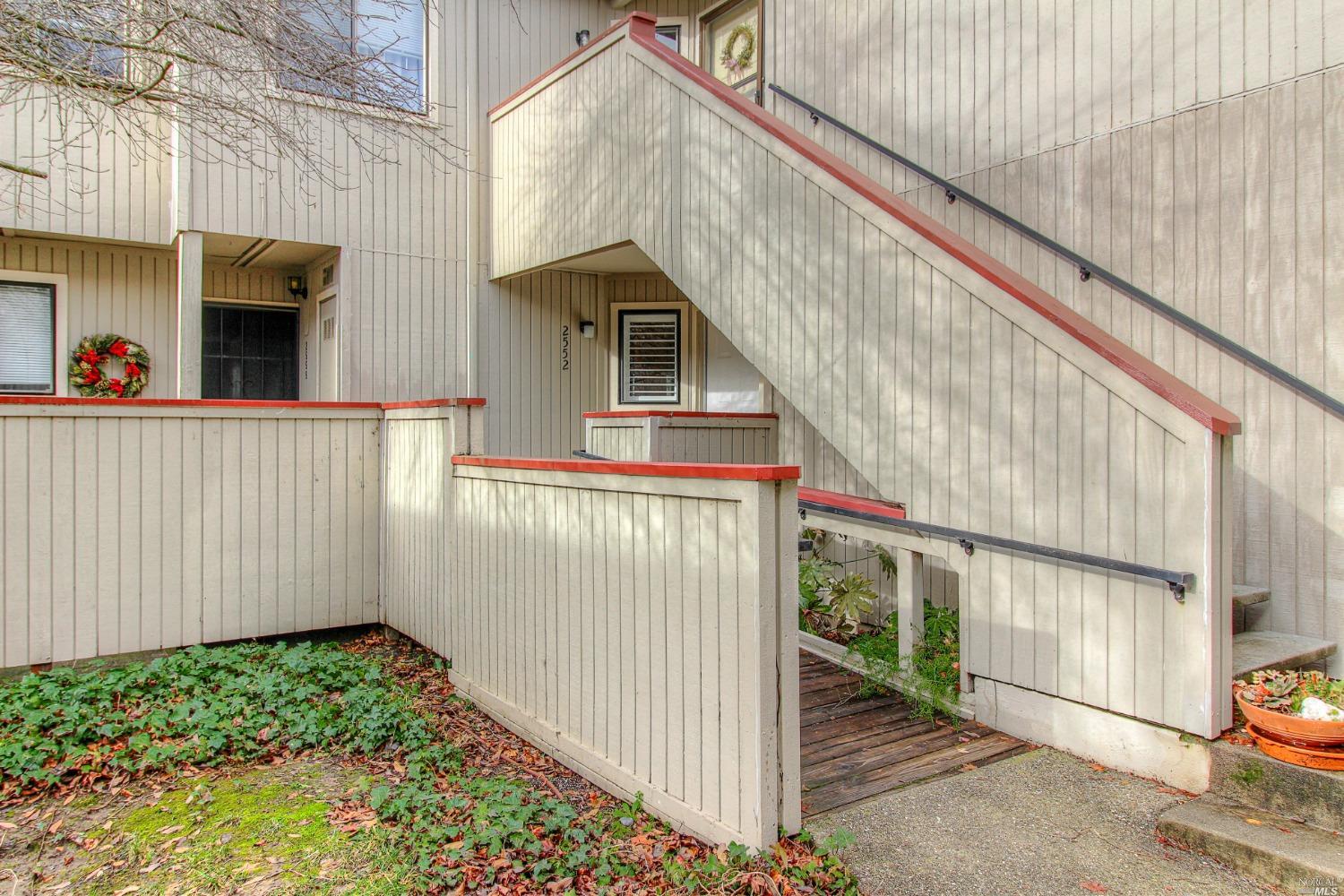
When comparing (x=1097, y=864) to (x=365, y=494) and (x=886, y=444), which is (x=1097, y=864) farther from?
(x=365, y=494)

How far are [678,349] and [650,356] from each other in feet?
1.09

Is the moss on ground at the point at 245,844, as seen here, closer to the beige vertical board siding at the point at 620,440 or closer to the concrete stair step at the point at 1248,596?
the beige vertical board siding at the point at 620,440

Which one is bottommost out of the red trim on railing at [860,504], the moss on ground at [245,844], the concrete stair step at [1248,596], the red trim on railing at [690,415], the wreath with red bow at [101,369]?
the moss on ground at [245,844]

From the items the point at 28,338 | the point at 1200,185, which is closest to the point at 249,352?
the point at 28,338

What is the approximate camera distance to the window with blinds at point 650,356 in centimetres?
895

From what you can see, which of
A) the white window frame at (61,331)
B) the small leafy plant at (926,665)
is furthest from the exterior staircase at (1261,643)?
the white window frame at (61,331)

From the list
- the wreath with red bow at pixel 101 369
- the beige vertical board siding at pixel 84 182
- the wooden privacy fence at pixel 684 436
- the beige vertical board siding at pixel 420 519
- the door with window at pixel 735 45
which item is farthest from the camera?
the door with window at pixel 735 45

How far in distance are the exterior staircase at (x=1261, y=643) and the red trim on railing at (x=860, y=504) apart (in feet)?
5.29

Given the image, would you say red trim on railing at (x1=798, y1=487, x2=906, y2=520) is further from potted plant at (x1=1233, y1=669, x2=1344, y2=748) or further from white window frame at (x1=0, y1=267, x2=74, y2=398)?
white window frame at (x1=0, y1=267, x2=74, y2=398)

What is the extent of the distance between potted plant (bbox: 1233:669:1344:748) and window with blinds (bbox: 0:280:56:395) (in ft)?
29.4

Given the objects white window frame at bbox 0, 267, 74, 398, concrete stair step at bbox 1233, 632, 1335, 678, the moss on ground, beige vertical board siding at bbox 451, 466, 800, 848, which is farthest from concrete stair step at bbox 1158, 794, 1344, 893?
white window frame at bbox 0, 267, 74, 398

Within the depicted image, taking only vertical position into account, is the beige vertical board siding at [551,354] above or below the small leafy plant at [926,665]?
above

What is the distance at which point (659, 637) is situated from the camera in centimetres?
314

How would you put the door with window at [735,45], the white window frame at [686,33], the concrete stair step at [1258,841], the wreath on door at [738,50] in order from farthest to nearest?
the white window frame at [686,33] → the wreath on door at [738,50] → the door with window at [735,45] → the concrete stair step at [1258,841]
